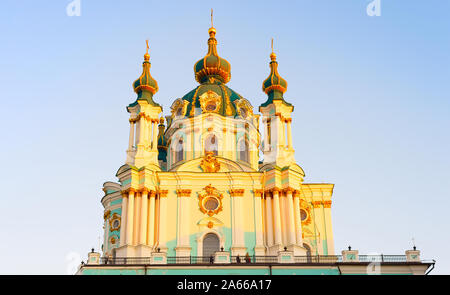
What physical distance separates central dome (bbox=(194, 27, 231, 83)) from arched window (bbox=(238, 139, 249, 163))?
6156mm

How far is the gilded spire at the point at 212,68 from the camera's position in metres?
43.7

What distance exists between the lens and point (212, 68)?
43.7 metres

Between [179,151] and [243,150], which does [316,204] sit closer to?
[243,150]

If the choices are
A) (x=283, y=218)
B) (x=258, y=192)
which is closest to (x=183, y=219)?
(x=258, y=192)

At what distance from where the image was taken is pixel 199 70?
43938 millimetres

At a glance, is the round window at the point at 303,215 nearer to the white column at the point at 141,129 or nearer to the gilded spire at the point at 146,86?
the white column at the point at 141,129

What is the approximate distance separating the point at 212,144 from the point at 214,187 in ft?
14.3

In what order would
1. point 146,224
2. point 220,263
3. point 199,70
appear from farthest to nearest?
point 199,70, point 146,224, point 220,263

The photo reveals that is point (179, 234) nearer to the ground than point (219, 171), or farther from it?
nearer to the ground

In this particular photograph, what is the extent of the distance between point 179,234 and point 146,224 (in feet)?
6.67

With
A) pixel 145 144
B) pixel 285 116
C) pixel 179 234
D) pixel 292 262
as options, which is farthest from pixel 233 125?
pixel 292 262

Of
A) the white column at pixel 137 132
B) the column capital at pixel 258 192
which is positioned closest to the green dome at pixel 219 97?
the white column at pixel 137 132
